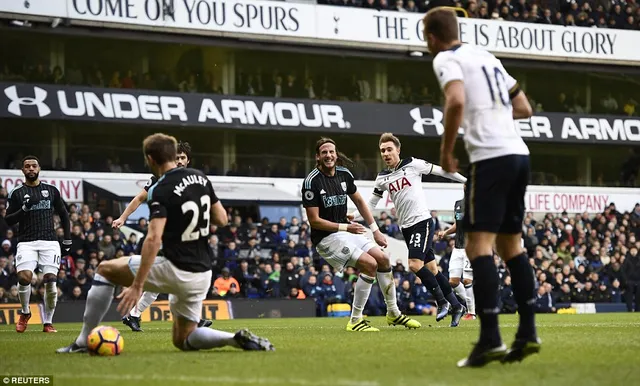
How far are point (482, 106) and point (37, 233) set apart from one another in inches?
365

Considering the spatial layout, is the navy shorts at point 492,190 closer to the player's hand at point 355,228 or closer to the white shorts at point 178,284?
the white shorts at point 178,284

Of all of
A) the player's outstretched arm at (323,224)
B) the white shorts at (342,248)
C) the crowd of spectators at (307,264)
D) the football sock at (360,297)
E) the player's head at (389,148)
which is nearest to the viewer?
the player's outstretched arm at (323,224)

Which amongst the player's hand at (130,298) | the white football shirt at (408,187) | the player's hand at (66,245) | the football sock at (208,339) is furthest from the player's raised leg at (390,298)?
the player's hand at (130,298)

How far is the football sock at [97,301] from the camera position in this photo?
369 inches

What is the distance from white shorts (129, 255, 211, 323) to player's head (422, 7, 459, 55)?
2.74 m

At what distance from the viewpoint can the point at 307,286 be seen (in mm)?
27578

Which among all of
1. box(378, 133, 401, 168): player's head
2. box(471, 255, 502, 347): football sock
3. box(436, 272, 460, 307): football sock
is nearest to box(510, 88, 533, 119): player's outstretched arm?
box(471, 255, 502, 347): football sock

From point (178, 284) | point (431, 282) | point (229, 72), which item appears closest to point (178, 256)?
point (178, 284)

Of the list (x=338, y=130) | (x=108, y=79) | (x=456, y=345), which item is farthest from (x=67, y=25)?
(x=456, y=345)

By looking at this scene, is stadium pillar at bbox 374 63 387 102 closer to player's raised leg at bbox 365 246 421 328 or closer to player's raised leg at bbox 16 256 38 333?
player's raised leg at bbox 16 256 38 333

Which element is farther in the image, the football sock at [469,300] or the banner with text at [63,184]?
the banner with text at [63,184]

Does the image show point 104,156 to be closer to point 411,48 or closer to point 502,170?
point 411,48

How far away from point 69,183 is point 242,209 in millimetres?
5330

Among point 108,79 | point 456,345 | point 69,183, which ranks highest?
point 108,79
